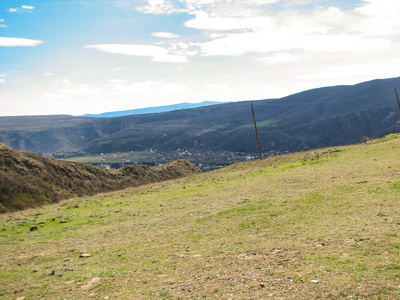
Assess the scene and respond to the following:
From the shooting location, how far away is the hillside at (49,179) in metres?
26.1

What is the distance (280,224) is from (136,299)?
6379 mm

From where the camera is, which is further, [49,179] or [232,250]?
[49,179]

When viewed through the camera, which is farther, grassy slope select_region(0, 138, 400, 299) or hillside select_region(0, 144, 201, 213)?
hillside select_region(0, 144, 201, 213)

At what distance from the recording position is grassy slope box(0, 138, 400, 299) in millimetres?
6293

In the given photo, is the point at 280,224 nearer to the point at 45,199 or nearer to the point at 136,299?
the point at 136,299

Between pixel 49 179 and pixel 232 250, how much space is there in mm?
28271

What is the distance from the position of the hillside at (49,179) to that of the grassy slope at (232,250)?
31.7ft

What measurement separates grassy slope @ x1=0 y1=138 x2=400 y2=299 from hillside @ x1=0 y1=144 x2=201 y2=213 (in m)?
9.66

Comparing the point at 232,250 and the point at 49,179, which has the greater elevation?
the point at 49,179

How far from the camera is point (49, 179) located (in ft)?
104

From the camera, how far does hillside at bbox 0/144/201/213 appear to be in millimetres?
26109

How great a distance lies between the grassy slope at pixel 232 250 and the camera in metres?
6.29

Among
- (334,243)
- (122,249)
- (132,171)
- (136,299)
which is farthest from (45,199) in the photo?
(334,243)

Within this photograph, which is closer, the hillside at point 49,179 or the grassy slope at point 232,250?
the grassy slope at point 232,250
